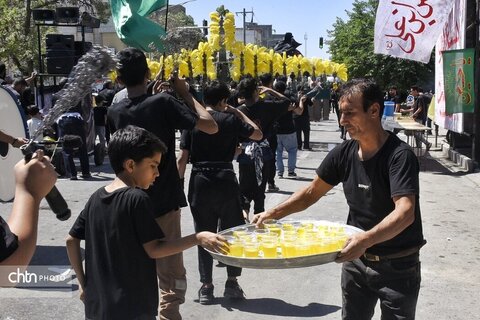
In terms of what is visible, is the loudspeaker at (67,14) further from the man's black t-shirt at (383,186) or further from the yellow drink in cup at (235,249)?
the yellow drink in cup at (235,249)

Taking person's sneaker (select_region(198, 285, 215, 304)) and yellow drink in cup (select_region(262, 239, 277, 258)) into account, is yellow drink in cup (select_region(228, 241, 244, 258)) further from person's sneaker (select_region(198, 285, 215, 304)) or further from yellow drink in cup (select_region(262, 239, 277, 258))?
person's sneaker (select_region(198, 285, 215, 304))

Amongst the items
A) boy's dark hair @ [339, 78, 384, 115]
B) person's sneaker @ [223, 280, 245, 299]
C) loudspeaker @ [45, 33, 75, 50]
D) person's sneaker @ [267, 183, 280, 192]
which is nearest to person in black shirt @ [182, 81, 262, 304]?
person's sneaker @ [223, 280, 245, 299]

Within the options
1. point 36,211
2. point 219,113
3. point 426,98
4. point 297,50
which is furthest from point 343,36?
point 36,211

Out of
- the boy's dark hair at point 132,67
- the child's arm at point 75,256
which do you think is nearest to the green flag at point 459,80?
the boy's dark hair at point 132,67

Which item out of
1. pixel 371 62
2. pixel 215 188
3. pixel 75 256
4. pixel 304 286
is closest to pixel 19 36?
pixel 371 62

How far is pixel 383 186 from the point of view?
3240 mm

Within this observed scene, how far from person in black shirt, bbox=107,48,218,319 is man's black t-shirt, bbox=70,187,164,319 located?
44.4 inches

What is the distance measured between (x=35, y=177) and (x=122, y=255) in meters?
0.88

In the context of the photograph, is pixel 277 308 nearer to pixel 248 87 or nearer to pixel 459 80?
pixel 248 87

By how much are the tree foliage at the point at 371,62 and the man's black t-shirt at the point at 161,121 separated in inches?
1125

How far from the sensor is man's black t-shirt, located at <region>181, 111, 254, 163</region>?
5426 mm

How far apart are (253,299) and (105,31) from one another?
7905 centimetres

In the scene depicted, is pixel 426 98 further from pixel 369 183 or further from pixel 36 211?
pixel 36 211

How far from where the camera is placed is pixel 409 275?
324 centimetres
